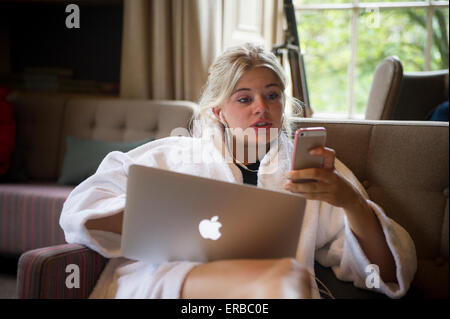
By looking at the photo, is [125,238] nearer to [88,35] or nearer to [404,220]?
[404,220]

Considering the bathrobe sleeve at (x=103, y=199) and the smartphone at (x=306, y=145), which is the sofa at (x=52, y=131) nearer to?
the bathrobe sleeve at (x=103, y=199)

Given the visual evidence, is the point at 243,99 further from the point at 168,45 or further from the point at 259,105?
the point at 168,45

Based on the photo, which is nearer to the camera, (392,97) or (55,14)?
(392,97)

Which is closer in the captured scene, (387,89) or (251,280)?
(251,280)

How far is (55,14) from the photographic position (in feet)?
8.53

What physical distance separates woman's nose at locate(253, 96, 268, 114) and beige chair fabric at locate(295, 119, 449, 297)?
29 centimetres

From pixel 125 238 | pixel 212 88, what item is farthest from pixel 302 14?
pixel 125 238

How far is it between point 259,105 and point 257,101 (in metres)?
0.01

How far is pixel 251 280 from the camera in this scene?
754mm

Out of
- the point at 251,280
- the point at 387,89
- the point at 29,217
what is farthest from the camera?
the point at 29,217

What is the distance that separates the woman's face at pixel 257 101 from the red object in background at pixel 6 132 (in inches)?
54.6

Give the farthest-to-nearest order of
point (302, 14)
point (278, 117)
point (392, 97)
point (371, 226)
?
point (302, 14) → point (392, 97) → point (278, 117) → point (371, 226)

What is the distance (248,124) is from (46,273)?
1.68 feet
